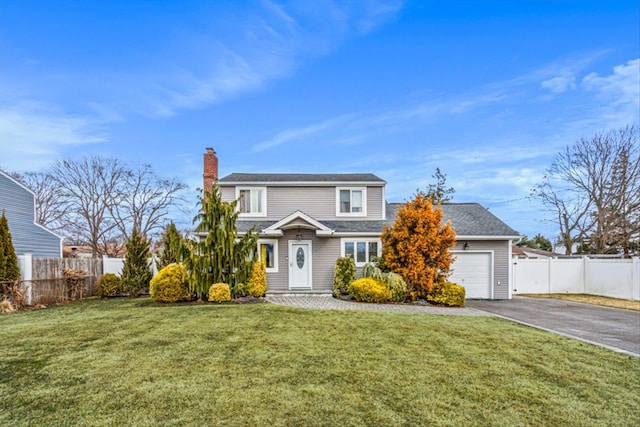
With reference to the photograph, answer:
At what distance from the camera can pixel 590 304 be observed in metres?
14.7

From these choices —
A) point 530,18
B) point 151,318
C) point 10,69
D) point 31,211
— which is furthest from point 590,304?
point 31,211

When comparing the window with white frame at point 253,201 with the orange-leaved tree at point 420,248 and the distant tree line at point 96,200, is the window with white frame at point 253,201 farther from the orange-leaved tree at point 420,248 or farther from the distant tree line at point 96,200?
the distant tree line at point 96,200

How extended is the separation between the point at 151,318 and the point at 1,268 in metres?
6.84

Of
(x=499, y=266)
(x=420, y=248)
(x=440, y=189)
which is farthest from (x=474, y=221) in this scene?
(x=440, y=189)

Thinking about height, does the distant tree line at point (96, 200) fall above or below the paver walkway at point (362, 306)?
above

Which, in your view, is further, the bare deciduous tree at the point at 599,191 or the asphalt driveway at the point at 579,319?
the bare deciduous tree at the point at 599,191

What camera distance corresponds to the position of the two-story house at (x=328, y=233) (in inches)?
608

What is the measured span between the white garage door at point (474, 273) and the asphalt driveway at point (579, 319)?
754 millimetres

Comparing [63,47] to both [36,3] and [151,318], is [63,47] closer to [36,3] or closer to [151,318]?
[36,3]

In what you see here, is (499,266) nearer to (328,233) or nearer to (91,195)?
(328,233)

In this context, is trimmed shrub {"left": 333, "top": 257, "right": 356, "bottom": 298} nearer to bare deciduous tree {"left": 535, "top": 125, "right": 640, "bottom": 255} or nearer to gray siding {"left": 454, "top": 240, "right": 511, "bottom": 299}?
gray siding {"left": 454, "top": 240, "right": 511, "bottom": 299}

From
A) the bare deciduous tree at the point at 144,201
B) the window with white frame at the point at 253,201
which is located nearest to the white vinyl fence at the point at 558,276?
the window with white frame at the point at 253,201

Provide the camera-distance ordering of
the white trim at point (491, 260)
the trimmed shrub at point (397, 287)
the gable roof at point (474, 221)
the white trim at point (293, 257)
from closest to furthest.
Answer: the trimmed shrub at point (397, 287) → the white trim at point (293, 257) → the gable roof at point (474, 221) → the white trim at point (491, 260)

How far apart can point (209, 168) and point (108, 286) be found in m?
7.55
